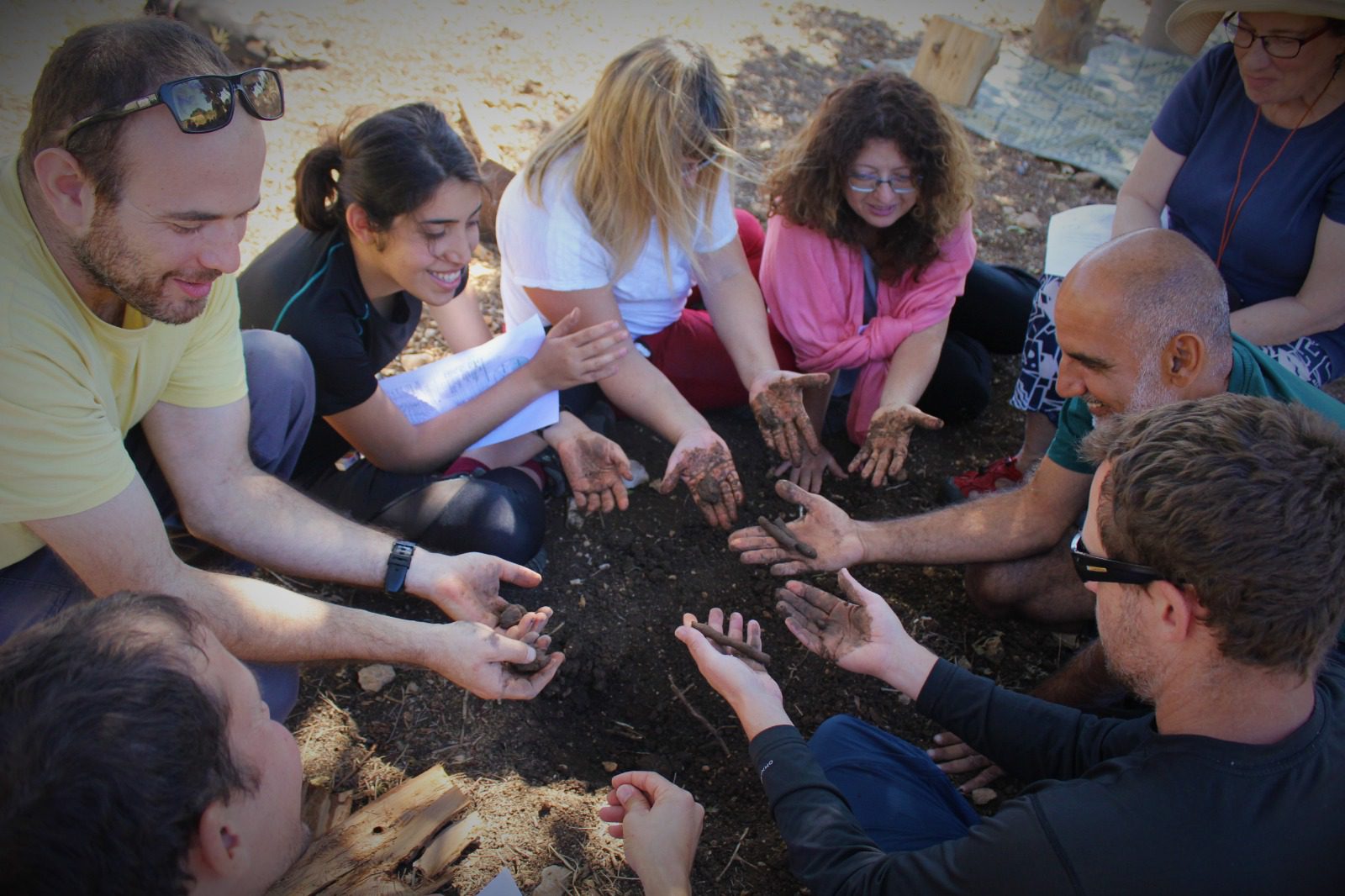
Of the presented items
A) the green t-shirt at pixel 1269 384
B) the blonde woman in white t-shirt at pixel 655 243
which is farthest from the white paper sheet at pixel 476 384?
the green t-shirt at pixel 1269 384

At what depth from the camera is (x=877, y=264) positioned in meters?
3.58

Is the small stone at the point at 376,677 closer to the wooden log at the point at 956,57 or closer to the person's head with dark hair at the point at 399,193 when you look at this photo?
the person's head with dark hair at the point at 399,193

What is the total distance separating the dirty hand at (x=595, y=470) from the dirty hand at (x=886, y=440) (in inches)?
34.0

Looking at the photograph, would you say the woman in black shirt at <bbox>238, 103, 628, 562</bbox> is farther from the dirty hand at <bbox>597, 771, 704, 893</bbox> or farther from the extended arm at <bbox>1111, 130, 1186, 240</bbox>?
the extended arm at <bbox>1111, 130, 1186, 240</bbox>

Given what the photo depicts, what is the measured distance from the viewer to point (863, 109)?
10.5 ft

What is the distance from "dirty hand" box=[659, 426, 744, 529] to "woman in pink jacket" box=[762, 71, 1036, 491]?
1.54 ft

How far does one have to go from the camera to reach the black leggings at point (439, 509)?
111 inches

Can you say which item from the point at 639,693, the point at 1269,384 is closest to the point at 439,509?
the point at 639,693

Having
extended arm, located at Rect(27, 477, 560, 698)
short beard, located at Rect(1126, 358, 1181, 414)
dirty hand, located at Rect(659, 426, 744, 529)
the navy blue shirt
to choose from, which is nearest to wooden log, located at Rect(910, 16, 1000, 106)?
the navy blue shirt

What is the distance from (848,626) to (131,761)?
1.70 meters

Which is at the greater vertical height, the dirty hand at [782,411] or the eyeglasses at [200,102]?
the eyeglasses at [200,102]

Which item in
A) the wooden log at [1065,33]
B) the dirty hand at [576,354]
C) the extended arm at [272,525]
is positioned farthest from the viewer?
the wooden log at [1065,33]

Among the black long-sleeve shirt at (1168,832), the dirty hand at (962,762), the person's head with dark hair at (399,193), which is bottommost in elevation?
the dirty hand at (962,762)

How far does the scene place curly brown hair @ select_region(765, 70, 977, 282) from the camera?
3188mm
